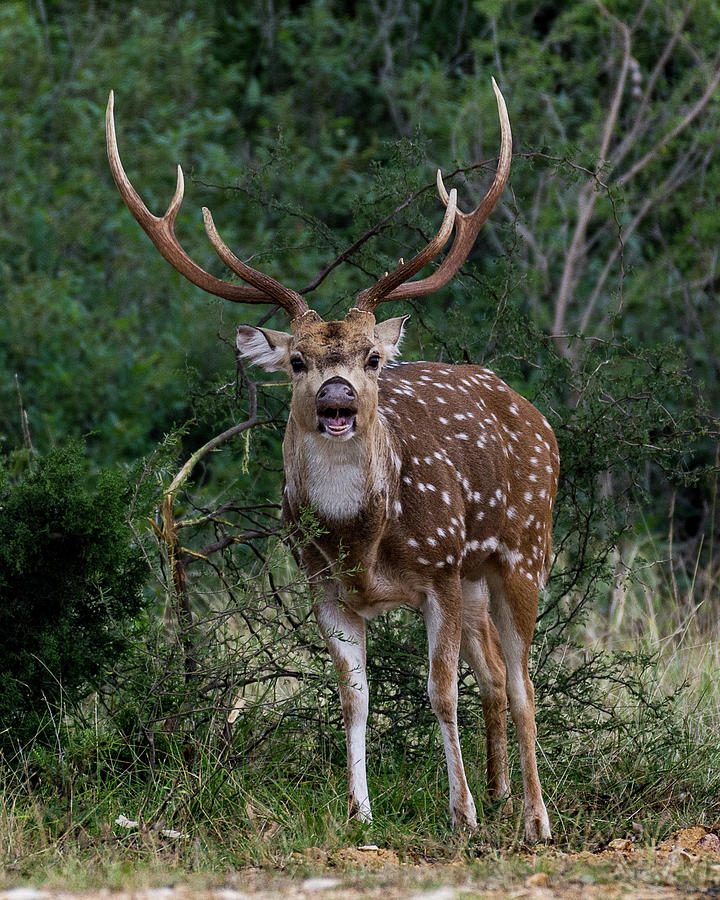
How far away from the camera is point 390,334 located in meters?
5.95

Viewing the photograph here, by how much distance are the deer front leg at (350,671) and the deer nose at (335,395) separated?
95 cm

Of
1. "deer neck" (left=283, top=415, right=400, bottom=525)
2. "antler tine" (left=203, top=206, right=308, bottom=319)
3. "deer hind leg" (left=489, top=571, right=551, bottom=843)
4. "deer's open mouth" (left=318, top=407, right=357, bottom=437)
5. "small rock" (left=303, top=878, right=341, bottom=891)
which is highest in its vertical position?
"antler tine" (left=203, top=206, right=308, bottom=319)

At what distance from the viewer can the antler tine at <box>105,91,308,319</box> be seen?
5840 mm

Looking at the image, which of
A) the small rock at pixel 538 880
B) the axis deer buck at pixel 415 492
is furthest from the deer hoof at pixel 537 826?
the small rock at pixel 538 880

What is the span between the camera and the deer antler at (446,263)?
5.86 meters

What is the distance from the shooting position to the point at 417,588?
5.82 meters

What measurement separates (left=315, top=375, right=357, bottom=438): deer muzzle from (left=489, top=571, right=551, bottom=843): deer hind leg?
1.36 m

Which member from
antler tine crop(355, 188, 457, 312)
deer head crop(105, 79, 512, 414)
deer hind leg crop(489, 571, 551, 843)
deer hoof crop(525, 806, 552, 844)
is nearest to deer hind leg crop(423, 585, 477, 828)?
deer hoof crop(525, 806, 552, 844)

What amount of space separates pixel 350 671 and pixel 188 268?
74.9 inches

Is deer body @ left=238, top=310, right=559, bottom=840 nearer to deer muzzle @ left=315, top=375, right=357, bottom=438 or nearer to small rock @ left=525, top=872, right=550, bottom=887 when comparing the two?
deer muzzle @ left=315, top=375, right=357, bottom=438

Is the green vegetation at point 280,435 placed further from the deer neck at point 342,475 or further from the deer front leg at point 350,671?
the deer neck at point 342,475

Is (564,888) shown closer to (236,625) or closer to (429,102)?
(236,625)

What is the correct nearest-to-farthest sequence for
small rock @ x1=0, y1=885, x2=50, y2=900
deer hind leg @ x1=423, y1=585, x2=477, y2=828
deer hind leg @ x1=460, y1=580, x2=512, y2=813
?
small rock @ x1=0, y1=885, x2=50, y2=900, deer hind leg @ x1=423, y1=585, x2=477, y2=828, deer hind leg @ x1=460, y1=580, x2=512, y2=813

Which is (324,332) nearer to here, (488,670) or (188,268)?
(188,268)
